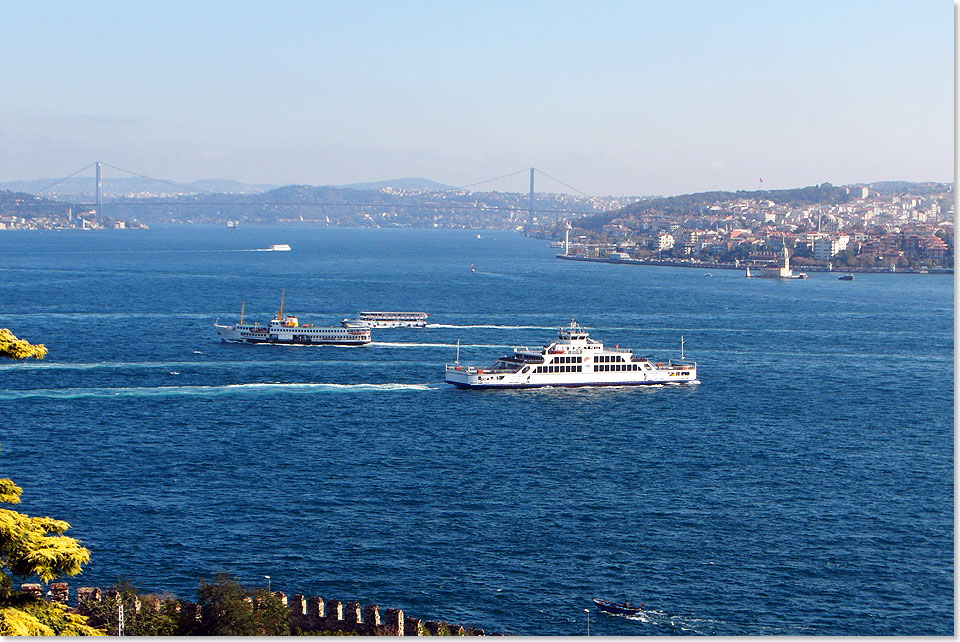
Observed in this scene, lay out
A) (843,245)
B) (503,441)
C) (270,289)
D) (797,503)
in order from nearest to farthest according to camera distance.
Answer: (797,503) → (503,441) → (270,289) → (843,245)

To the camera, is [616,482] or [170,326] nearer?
[616,482]

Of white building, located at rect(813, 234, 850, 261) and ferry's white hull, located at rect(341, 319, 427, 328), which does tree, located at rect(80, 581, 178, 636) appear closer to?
ferry's white hull, located at rect(341, 319, 427, 328)

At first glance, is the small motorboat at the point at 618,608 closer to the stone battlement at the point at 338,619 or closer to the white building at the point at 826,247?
the stone battlement at the point at 338,619

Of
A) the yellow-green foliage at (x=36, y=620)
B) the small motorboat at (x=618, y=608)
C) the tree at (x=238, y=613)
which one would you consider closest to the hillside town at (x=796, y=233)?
the small motorboat at (x=618, y=608)

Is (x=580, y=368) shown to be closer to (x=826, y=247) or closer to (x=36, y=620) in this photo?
(x=36, y=620)

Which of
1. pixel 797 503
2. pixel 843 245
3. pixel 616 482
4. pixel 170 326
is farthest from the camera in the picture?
pixel 843 245

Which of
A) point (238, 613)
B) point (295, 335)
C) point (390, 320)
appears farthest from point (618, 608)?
point (390, 320)

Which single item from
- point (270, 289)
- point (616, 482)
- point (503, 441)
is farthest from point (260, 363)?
point (270, 289)

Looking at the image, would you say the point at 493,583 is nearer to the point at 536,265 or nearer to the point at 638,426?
the point at 638,426
